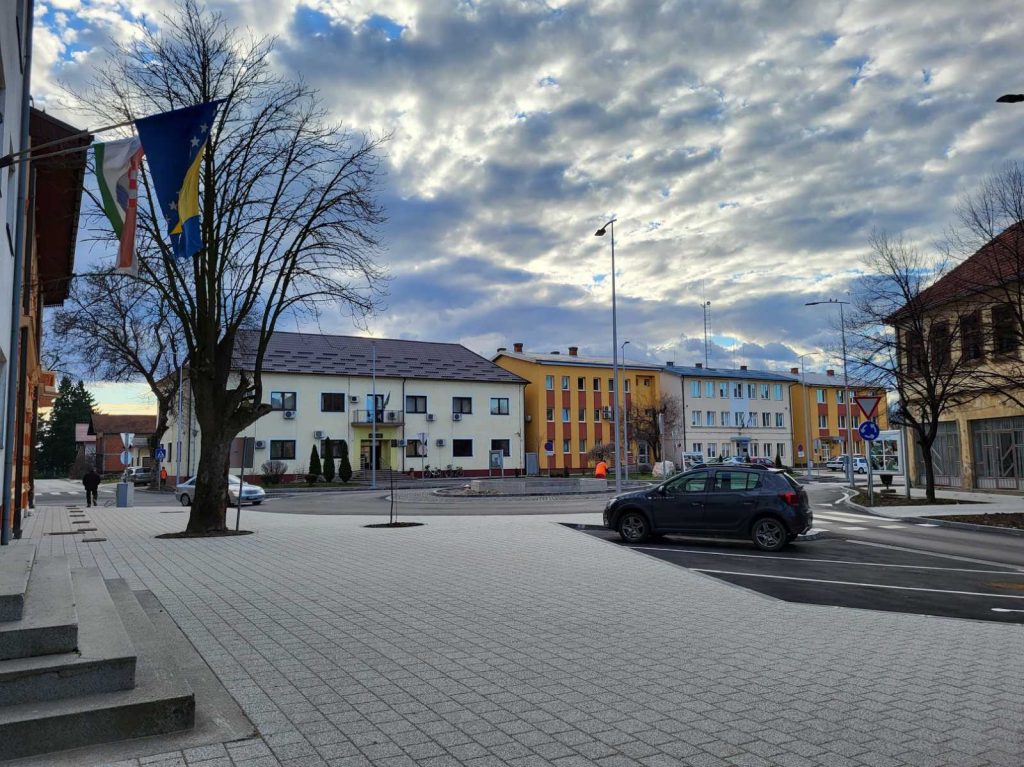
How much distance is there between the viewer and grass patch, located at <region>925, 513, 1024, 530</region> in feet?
65.9

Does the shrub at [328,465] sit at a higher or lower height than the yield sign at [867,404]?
lower

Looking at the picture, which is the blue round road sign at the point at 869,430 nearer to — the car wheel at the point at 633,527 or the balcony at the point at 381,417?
the car wheel at the point at 633,527

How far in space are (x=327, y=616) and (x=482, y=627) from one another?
1710mm

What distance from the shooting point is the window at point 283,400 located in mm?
57406

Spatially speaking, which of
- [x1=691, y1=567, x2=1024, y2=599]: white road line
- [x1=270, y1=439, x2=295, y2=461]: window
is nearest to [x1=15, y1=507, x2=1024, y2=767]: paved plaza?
[x1=691, y1=567, x2=1024, y2=599]: white road line

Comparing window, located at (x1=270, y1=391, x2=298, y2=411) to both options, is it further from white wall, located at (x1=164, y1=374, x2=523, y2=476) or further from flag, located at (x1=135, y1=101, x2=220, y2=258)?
flag, located at (x1=135, y1=101, x2=220, y2=258)

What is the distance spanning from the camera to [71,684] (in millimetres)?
4590

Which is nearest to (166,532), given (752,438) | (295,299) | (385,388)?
(295,299)

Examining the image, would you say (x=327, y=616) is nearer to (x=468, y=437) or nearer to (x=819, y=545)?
(x=819, y=545)

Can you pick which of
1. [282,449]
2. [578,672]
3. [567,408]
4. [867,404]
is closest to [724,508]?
[578,672]

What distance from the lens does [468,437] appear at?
6619 centimetres

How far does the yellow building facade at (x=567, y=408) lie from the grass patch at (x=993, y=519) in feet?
161

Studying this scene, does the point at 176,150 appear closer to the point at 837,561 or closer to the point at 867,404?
the point at 837,561

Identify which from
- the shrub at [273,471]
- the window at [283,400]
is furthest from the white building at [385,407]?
the shrub at [273,471]
